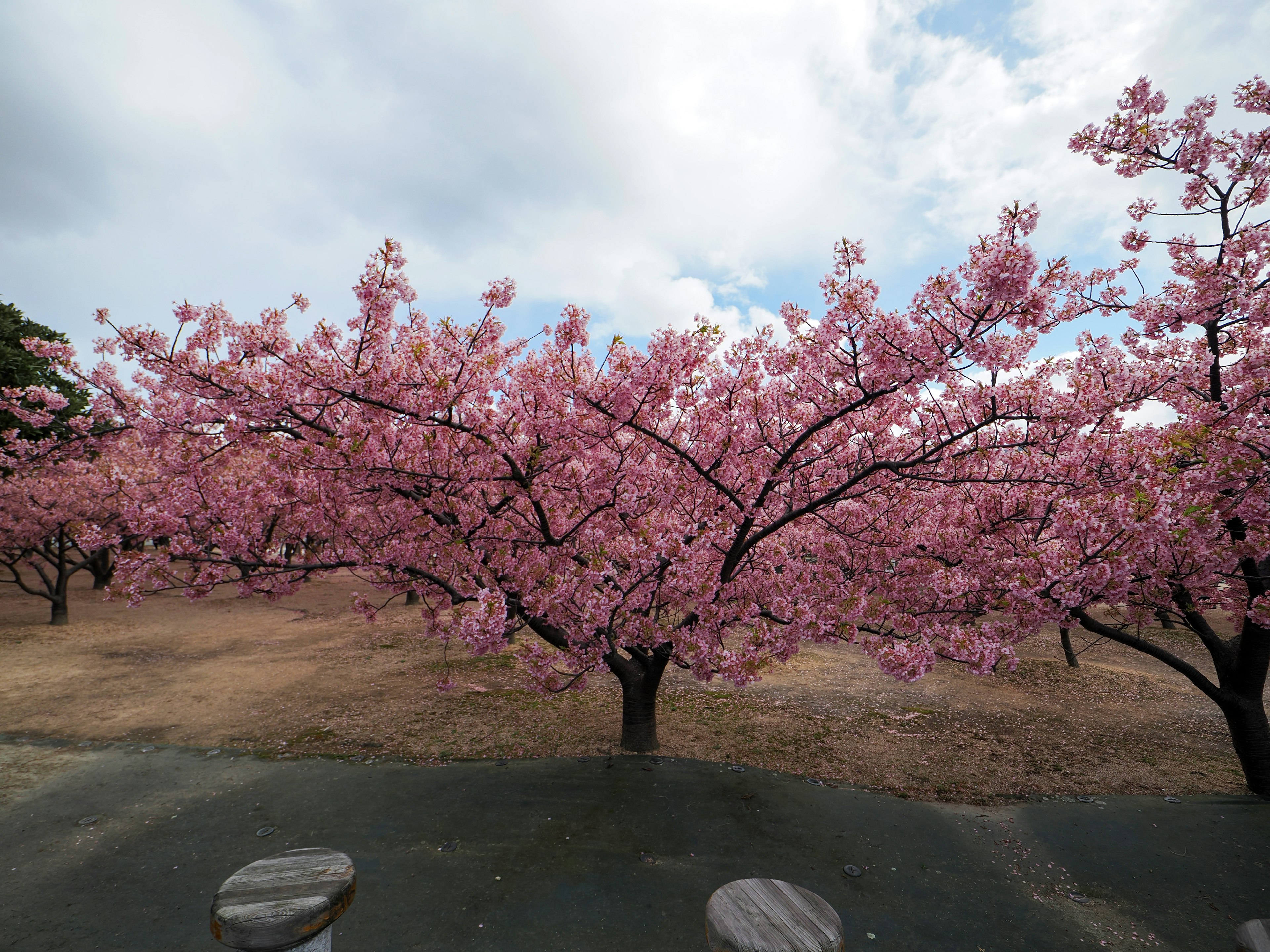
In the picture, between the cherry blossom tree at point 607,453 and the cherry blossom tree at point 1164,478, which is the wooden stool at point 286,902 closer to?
the cherry blossom tree at point 607,453

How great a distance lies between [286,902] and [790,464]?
551 centimetres

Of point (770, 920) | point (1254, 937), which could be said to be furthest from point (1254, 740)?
point (770, 920)

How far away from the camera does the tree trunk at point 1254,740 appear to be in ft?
21.4

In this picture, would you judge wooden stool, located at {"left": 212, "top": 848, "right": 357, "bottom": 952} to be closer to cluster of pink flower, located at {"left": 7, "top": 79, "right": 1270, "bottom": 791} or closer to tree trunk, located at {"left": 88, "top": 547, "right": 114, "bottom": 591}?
cluster of pink flower, located at {"left": 7, "top": 79, "right": 1270, "bottom": 791}

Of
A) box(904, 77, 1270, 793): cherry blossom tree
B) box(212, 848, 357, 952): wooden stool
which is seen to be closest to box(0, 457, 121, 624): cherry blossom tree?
box(212, 848, 357, 952): wooden stool

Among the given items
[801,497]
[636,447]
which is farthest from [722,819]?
[636,447]

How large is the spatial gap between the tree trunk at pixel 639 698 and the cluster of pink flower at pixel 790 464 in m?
0.04

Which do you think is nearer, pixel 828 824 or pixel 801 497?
pixel 828 824

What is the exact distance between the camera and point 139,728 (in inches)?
330

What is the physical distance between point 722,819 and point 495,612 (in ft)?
10.8

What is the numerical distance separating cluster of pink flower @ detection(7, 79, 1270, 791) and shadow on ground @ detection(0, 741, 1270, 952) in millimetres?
1516

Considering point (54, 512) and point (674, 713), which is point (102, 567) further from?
point (674, 713)

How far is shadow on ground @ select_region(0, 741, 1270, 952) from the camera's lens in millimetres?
4117

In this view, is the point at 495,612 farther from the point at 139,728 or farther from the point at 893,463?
the point at 139,728
